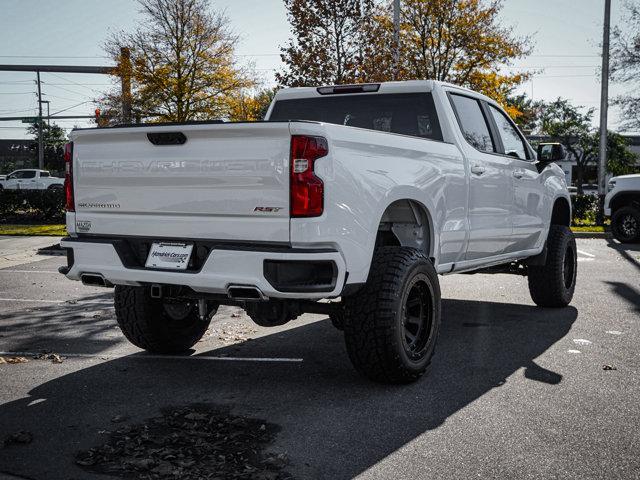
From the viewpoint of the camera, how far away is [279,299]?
180 inches

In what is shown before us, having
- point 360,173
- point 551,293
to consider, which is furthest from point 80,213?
point 551,293

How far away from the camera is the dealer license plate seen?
4457 mm

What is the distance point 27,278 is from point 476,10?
16.6 meters

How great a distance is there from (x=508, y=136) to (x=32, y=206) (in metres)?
18.8

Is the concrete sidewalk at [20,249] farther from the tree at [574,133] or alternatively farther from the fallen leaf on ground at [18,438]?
the tree at [574,133]

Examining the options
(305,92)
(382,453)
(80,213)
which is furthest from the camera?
(305,92)

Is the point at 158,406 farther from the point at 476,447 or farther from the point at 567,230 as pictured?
the point at 567,230

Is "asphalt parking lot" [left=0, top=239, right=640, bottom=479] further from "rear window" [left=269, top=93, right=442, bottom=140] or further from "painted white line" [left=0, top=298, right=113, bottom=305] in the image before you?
"rear window" [left=269, top=93, right=442, bottom=140]

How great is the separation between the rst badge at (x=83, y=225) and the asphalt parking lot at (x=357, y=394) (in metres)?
1.04

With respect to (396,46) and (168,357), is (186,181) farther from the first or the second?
(396,46)

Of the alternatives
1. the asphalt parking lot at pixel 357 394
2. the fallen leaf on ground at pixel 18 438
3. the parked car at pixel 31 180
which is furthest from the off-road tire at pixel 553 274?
the parked car at pixel 31 180

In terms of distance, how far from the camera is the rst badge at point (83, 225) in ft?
16.0

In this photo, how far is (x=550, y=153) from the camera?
7.33 m

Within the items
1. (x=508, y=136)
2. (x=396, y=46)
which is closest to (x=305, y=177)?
(x=508, y=136)
